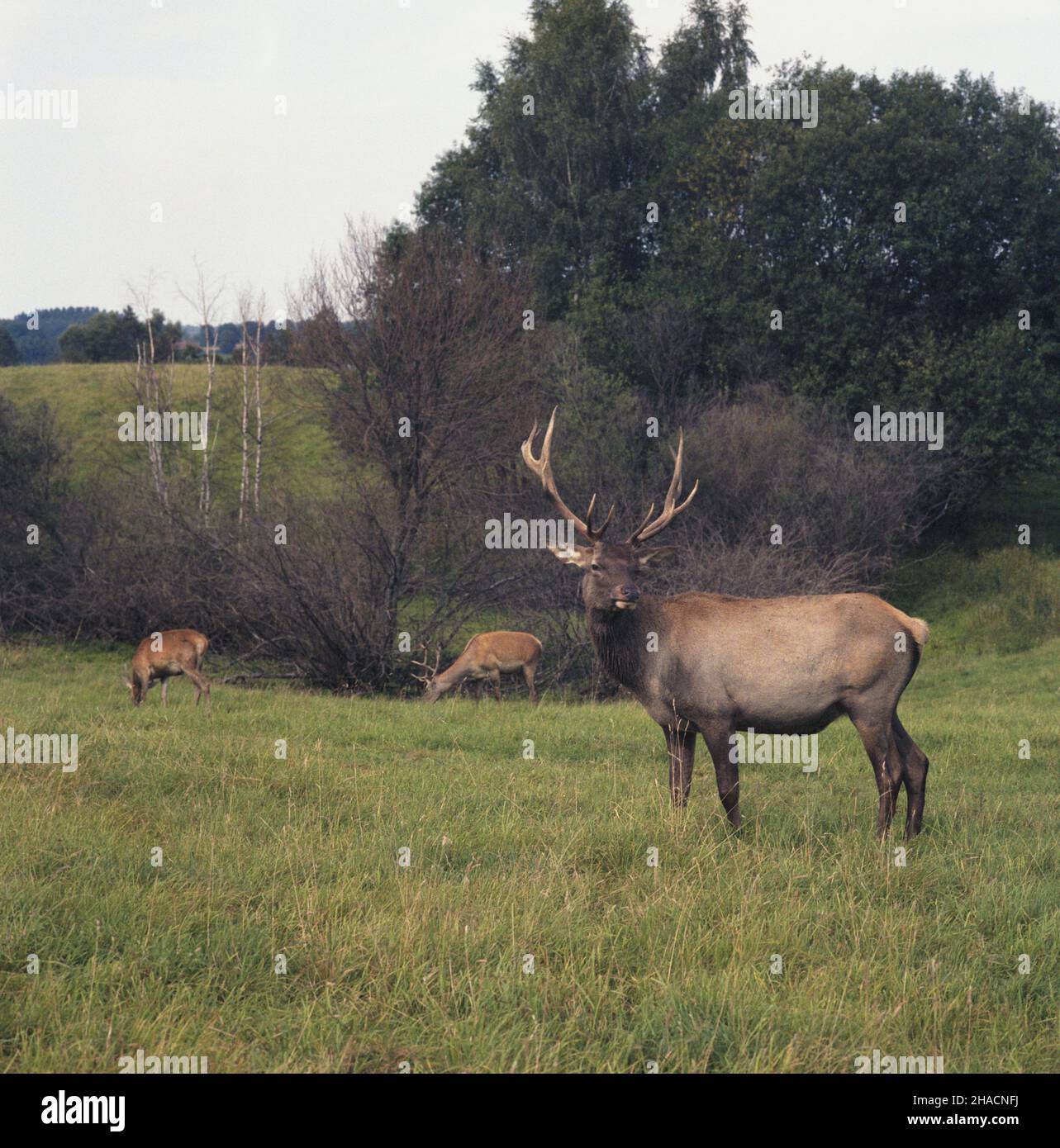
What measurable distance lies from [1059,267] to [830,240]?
5.48 meters

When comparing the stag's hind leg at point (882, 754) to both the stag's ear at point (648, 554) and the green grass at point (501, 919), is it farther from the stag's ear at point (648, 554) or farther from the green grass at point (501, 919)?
the stag's ear at point (648, 554)

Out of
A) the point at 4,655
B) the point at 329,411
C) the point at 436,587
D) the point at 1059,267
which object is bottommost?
the point at 4,655

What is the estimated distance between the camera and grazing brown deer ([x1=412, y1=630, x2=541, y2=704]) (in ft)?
52.7

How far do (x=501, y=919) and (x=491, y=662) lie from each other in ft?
36.4

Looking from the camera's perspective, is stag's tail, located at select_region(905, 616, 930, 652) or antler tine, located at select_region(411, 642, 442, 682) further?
antler tine, located at select_region(411, 642, 442, 682)

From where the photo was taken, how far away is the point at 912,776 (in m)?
7.38

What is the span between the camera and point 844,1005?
14.3 ft

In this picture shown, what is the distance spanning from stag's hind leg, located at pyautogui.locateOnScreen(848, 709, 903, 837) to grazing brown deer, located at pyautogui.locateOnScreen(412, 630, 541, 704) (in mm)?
8853

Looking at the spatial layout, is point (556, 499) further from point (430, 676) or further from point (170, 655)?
point (430, 676)

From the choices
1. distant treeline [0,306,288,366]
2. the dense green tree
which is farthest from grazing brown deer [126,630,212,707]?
distant treeline [0,306,288,366]

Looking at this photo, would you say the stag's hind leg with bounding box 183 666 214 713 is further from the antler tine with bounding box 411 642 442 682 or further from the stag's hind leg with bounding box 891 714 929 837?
the stag's hind leg with bounding box 891 714 929 837
